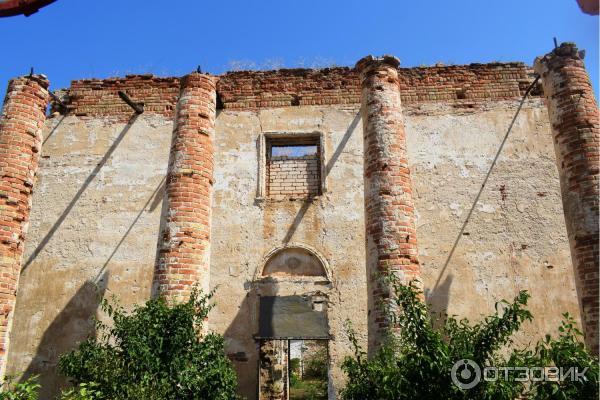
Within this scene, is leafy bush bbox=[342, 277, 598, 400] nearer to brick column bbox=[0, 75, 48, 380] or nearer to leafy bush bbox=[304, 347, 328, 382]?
brick column bbox=[0, 75, 48, 380]

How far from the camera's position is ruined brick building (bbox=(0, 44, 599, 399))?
737cm

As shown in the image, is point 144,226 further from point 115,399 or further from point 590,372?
point 590,372

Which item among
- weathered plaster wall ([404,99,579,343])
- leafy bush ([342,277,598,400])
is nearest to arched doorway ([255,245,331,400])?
weathered plaster wall ([404,99,579,343])

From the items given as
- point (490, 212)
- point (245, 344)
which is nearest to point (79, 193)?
point (245, 344)

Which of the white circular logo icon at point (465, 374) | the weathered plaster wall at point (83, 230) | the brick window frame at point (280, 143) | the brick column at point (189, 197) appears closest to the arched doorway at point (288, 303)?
the brick window frame at point (280, 143)

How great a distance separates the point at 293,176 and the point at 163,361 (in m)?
4.98

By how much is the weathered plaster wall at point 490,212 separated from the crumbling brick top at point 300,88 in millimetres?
391

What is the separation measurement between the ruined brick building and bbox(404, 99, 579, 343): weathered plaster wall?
28mm

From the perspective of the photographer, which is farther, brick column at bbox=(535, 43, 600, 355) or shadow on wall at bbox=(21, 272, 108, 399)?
shadow on wall at bbox=(21, 272, 108, 399)

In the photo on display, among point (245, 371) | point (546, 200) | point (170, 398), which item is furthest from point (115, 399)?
point (546, 200)

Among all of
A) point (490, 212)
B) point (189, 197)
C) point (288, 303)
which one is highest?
point (490, 212)

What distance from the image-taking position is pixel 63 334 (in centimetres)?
889

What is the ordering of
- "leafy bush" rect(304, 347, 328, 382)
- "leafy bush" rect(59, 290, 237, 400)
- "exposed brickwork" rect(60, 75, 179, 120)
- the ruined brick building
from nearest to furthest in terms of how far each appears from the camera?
"leafy bush" rect(59, 290, 237, 400) < the ruined brick building < "exposed brickwork" rect(60, 75, 179, 120) < "leafy bush" rect(304, 347, 328, 382)

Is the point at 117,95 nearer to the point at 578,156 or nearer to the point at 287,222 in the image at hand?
the point at 287,222
